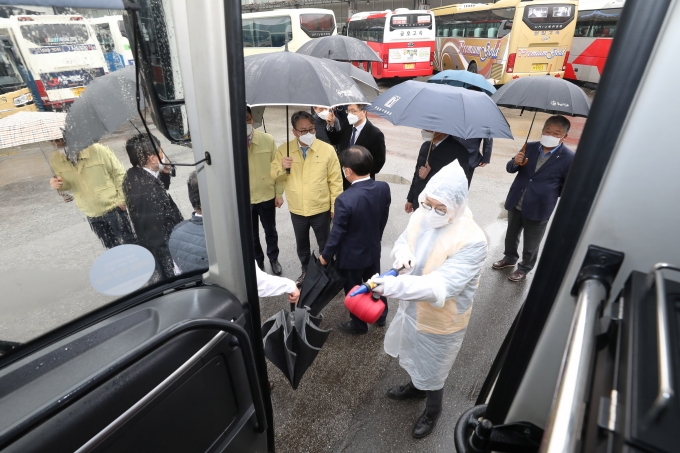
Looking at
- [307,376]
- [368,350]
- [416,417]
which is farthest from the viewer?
[368,350]

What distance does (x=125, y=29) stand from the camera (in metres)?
1.08

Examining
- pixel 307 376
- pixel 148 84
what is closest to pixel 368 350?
pixel 307 376

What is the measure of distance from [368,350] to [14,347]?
2.45 metres

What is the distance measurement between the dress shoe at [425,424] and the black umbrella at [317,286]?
96 centimetres

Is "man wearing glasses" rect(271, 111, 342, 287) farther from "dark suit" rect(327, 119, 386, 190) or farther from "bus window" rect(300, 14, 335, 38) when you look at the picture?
"bus window" rect(300, 14, 335, 38)

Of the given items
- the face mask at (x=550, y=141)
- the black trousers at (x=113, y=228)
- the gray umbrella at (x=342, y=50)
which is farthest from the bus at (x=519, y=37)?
the black trousers at (x=113, y=228)

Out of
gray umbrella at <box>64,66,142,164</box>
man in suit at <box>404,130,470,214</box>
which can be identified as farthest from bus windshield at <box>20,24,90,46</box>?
man in suit at <box>404,130,470,214</box>

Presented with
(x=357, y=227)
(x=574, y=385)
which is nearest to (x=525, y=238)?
(x=357, y=227)

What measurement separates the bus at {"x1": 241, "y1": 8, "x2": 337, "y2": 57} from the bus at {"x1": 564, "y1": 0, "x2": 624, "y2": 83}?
8297mm

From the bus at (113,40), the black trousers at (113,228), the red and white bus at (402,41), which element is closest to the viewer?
the bus at (113,40)

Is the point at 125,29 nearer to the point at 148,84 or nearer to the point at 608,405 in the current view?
the point at 148,84

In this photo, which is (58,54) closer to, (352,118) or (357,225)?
(357,225)

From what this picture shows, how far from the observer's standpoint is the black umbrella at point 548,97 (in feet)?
11.7

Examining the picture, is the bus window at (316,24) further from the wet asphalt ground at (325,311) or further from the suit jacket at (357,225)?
the suit jacket at (357,225)
